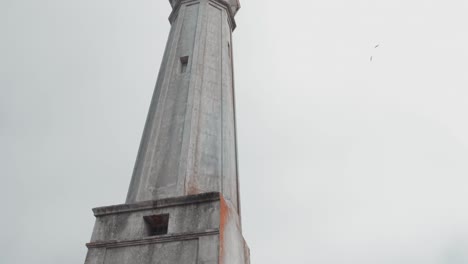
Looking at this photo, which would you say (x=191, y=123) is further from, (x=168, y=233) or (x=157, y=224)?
(x=168, y=233)

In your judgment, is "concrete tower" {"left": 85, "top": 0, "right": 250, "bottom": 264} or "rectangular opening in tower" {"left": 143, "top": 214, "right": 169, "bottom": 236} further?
"rectangular opening in tower" {"left": 143, "top": 214, "right": 169, "bottom": 236}

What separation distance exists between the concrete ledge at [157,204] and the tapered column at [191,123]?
46cm

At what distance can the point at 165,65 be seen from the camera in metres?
10.1

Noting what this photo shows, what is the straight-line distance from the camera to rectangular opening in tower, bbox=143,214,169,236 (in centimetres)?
651

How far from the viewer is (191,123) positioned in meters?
8.05

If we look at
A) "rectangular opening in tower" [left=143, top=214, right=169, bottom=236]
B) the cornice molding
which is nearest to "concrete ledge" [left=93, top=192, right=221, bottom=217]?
"rectangular opening in tower" [left=143, top=214, right=169, bottom=236]

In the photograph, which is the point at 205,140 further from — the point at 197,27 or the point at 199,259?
the point at 197,27

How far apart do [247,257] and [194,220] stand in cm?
181

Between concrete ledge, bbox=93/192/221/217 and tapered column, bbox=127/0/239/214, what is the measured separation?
0.46 meters

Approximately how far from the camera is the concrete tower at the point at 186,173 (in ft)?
20.0

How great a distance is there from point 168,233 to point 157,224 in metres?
0.47

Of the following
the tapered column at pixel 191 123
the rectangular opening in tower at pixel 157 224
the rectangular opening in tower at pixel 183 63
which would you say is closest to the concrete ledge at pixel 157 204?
the rectangular opening in tower at pixel 157 224

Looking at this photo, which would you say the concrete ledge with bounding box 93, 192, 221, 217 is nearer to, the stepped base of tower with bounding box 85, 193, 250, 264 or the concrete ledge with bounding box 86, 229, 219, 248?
the stepped base of tower with bounding box 85, 193, 250, 264

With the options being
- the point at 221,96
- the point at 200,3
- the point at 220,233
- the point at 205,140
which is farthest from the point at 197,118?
the point at 200,3
